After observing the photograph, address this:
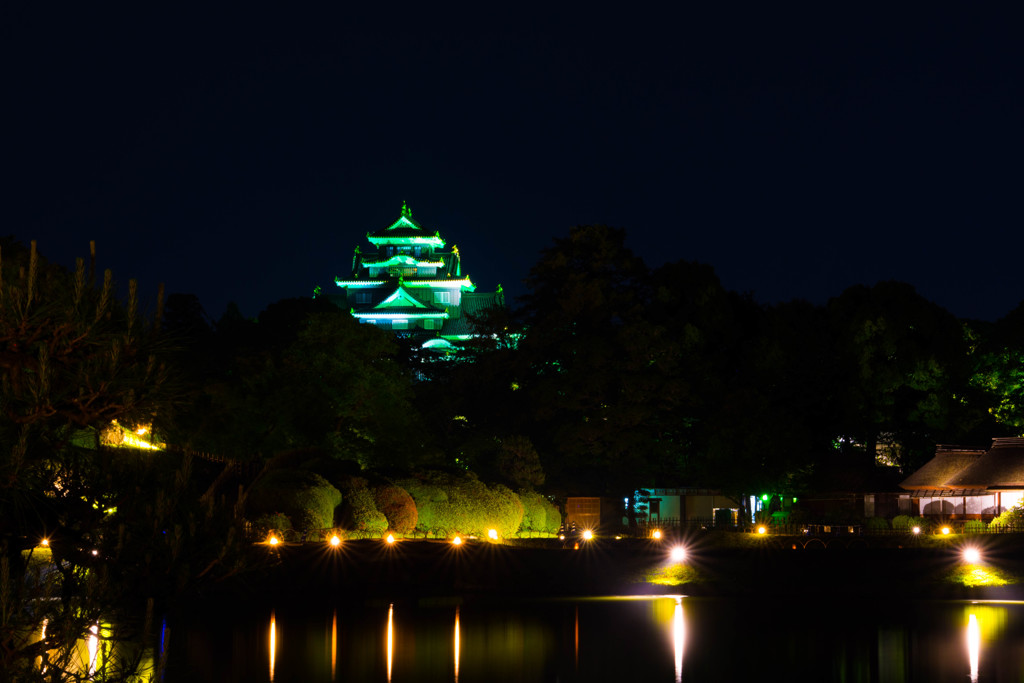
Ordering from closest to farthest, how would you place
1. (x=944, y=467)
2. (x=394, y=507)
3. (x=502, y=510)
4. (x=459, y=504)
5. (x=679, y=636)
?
(x=679, y=636) → (x=394, y=507) → (x=459, y=504) → (x=502, y=510) → (x=944, y=467)

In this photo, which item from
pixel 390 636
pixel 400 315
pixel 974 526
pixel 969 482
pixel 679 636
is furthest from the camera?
pixel 400 315

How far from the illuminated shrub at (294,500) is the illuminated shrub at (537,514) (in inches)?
354

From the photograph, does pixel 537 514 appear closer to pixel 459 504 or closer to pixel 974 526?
pixel 459 504

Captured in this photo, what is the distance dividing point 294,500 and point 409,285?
2495 inches

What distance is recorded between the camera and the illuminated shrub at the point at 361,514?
33.5 meters

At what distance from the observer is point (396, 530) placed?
1371 inches

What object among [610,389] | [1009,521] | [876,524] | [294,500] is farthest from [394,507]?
[1009,521]

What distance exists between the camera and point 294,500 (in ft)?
106

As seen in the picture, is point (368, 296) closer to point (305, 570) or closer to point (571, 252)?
point (571, 252)

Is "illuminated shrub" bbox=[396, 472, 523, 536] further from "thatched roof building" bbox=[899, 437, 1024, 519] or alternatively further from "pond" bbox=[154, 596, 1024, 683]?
"thatched roof building" bbox=[899, 437, 1024, 519]

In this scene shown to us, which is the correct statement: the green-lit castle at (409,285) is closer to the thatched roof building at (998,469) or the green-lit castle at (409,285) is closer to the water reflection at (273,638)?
the thatched roof building at (998,469)

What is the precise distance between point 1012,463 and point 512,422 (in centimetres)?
1896

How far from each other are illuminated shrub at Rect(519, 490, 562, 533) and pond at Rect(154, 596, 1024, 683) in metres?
7.07

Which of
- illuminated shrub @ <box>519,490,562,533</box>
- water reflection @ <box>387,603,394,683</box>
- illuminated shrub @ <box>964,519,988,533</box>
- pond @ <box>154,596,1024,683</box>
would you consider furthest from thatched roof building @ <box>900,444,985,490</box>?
water reflection @ <box>387,603,394,683</box>
